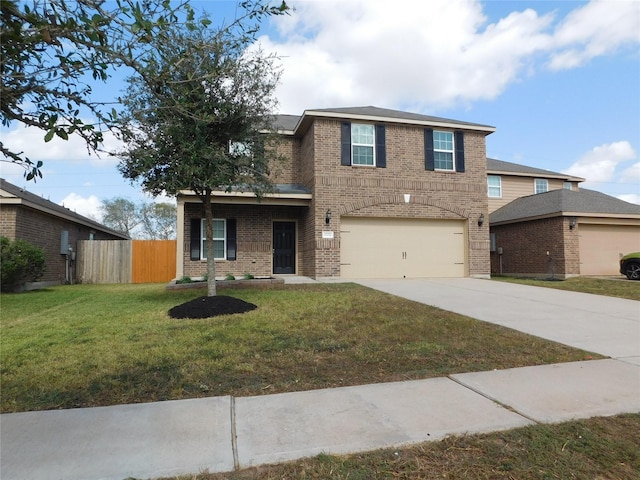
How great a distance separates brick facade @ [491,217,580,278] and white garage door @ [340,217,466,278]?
3.87 metres

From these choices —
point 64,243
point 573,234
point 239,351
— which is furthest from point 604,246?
point 64,243

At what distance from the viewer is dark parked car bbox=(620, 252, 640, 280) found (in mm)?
14148

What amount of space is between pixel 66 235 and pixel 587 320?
19.1 m

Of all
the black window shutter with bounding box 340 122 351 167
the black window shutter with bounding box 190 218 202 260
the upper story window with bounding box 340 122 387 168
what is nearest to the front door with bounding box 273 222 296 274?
the black window shutter with bounding box 190 218 202 260

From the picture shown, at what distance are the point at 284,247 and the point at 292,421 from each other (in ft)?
41.7

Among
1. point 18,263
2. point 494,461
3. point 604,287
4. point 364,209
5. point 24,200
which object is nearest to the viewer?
point 494,461

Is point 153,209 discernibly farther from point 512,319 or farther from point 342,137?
point 512,319

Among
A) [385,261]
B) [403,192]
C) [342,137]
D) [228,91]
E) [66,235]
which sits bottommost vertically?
[385,261]

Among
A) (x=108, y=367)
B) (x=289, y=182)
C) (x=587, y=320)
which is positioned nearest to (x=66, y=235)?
(x=289, y=182)

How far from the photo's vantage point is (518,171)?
71.4ft

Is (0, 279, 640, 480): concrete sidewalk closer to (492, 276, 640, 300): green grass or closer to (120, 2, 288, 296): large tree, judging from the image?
(120, 2, 288, 296): large tree

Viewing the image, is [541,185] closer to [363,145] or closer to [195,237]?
[363,145]

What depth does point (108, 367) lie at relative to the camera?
457cm

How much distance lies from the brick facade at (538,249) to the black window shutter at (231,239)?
12.3 metres
